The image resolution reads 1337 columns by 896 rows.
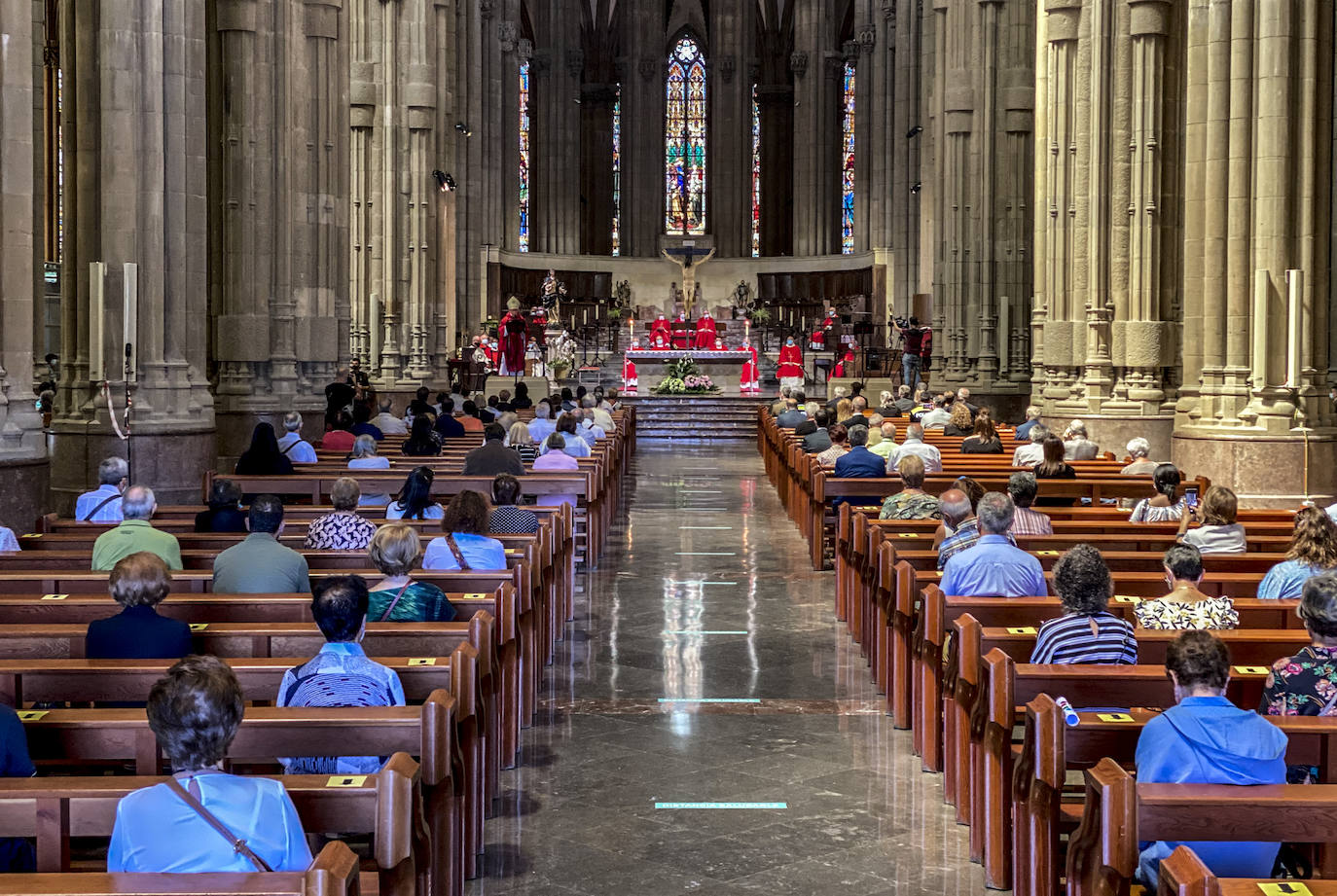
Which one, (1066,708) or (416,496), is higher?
(416,496)

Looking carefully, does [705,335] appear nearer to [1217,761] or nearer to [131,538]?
[131,538]

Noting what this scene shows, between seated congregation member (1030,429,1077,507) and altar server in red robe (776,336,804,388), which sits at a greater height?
altar server in red robe (776,336,804,388)

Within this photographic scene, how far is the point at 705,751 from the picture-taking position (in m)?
8.06

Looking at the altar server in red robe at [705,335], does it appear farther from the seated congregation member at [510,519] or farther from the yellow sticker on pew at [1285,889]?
the yellow sticker on pew at [1285,889]

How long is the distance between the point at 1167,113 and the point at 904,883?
14.9 m

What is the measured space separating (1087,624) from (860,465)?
848 centimetres

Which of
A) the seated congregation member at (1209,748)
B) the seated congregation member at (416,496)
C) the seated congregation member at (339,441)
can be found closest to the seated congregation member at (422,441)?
the seated congregation member at (339,441)

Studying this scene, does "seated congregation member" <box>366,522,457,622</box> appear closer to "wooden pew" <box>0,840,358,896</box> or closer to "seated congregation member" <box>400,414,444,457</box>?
"wooden pew" <box>0,840,358,896</box>

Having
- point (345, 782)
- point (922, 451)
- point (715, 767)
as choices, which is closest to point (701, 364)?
point (922, 451)

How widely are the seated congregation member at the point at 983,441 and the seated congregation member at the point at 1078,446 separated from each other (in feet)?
2.98

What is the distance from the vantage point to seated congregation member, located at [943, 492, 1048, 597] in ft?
25.8

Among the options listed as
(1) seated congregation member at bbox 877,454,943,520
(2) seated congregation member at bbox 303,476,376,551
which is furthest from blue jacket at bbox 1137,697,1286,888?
(1) seated congregation member at bbox 877,454,943,520

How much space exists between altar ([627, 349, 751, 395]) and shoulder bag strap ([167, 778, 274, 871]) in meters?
35.9

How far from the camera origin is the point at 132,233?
1556 cm
